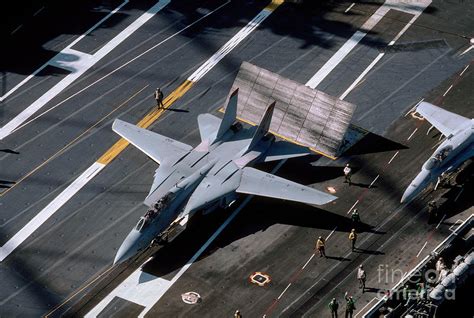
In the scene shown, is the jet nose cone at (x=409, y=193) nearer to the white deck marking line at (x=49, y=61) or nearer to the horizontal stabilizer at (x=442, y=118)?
the horizontal stabilizer at (x=442, y=118)

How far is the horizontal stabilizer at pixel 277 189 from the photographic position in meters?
72.6

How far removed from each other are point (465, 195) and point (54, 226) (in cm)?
3336

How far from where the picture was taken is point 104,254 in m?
72.6

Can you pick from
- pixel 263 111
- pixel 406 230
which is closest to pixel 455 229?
pixel 406 230

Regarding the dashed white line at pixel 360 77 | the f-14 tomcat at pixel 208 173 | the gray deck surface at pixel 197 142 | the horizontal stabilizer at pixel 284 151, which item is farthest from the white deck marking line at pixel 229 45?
the horizontal stabilizer at pixel 284 151

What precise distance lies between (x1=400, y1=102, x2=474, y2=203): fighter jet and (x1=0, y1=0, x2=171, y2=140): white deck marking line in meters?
33.6

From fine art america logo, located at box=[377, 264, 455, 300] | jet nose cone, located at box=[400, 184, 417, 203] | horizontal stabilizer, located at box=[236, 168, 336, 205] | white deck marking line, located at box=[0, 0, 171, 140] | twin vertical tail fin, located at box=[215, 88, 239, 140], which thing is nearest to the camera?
fine art america logo, located at box=[377, 264, 455, 300]

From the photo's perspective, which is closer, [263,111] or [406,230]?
[406,230]

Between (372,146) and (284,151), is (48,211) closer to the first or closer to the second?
(284,151)

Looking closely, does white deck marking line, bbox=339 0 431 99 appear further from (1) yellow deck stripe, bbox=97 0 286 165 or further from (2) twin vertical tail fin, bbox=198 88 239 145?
(1) yellow deck stripe, bbox=97 0 286 165

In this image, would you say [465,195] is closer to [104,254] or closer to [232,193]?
[232,193]

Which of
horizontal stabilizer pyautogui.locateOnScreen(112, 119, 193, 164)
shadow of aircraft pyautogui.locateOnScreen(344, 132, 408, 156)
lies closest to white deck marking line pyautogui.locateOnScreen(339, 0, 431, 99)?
shadow of aircraft pyautogui.locateOnScreen(344, 132, 408, 156)

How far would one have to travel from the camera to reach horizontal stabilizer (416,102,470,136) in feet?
259

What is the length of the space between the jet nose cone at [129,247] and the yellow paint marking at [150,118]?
13994 millimetres
